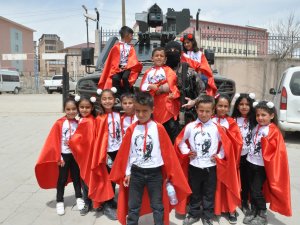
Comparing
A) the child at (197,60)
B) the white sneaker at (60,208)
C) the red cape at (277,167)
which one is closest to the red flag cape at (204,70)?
the child at (197,60)

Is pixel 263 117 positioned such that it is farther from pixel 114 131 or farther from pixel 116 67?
pixel 116 67

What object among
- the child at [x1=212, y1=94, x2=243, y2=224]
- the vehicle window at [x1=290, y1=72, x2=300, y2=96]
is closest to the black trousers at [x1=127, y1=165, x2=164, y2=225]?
the child at [x1=212, y1=94, x2=243, y2=224]

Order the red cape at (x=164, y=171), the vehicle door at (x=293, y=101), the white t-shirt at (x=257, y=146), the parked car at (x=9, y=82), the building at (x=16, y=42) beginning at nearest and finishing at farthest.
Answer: the red cape at (x=164, y=171), the white t-shirt at (x=257, y=146), the vehicle door at (x=293, y=101), the parked car at (x=9, y=82), the building at (x=16, y=42)

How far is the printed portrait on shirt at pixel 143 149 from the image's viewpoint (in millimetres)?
2963

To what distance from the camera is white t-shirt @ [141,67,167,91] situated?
3.71 meters

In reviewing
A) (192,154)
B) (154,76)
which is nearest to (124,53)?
(154,76)

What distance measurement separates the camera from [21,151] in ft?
21.3

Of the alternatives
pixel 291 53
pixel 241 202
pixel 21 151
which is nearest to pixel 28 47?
pixel 291 53

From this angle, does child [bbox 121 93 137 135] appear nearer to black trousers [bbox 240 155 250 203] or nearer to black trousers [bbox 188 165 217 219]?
black trousers [bbox 188 165 217 219]

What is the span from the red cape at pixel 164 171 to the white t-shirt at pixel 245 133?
0.85m

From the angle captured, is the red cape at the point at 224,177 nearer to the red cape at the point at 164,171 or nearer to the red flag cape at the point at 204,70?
the red cape at the point at 164,171

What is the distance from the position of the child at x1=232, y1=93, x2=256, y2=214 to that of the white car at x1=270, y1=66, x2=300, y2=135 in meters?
3.99

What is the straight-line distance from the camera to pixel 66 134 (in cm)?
365

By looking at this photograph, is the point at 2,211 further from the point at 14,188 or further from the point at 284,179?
the point at 284,179
